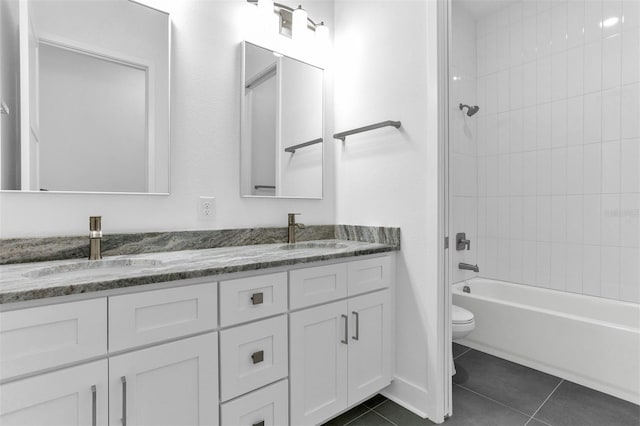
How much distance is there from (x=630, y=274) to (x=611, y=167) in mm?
734

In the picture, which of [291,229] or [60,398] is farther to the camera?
[291,229]

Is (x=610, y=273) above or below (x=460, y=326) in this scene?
above

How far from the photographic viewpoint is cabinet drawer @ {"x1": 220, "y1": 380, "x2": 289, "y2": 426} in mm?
1174

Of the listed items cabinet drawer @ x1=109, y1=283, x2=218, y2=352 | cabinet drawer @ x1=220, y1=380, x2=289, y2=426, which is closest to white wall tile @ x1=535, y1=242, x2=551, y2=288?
cabinet drawer @ x1=220, y1=380, x2=289, y2=426

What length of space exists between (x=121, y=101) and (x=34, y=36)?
349mm

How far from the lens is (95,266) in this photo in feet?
4.19

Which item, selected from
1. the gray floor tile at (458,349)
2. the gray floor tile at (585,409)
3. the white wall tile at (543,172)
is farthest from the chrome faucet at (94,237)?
the white wall tile at (543,172)

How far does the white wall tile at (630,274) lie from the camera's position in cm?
217

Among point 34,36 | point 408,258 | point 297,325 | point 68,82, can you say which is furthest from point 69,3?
point 408,258

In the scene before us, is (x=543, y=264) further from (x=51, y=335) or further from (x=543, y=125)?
(x=51, y=335)

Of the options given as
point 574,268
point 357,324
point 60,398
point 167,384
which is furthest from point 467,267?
point 60,398

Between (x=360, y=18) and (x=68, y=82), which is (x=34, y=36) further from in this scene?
(x=360, y=18)

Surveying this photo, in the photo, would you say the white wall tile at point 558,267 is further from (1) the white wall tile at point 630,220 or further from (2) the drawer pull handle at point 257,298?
Result: (2) the drawer pull handle at point 257,298

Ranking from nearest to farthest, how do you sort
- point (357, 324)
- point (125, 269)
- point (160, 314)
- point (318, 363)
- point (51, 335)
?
point (51, 335) → point (160, 314) → point (125, 269) → point (318, 363) → point (357, 324)
